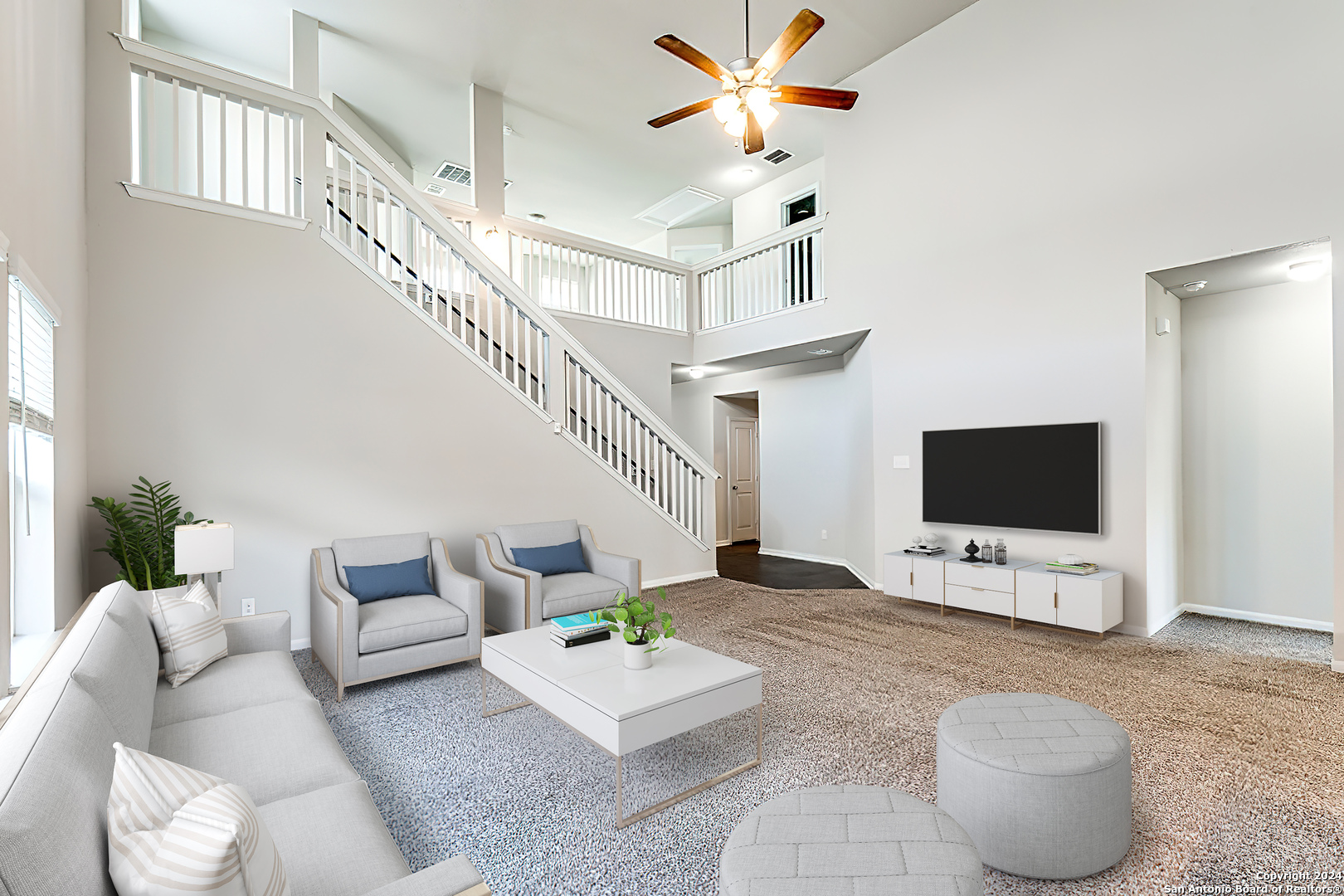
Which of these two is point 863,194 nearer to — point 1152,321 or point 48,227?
point 1152,321

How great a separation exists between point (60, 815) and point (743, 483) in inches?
347

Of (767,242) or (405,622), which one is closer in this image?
(405,622)

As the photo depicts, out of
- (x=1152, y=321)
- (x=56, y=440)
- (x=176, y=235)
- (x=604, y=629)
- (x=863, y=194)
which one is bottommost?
(x=604, y=629)

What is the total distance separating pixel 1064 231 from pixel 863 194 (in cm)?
190

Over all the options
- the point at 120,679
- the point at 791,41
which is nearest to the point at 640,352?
the point at 791,41

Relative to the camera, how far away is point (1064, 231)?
4.70 m

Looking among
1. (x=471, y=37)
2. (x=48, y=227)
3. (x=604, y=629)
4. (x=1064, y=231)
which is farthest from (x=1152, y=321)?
(x=48, y=227)

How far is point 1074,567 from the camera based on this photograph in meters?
4.45

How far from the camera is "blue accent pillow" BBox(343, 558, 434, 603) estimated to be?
3.92m

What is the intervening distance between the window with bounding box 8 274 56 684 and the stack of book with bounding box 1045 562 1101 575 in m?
5.53

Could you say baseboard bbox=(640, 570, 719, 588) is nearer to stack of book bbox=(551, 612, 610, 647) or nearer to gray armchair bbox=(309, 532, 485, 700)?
gray armchair bbox=(309, 532, 485, 700)

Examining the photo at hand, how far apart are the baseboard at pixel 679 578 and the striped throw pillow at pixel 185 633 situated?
12.1 feet

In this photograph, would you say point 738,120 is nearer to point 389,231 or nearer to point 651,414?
point 389,231

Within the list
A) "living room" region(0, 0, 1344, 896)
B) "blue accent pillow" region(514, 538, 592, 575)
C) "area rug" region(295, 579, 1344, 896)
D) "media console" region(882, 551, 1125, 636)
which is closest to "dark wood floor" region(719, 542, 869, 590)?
"living room" region(0, 0, 1344, 896)
